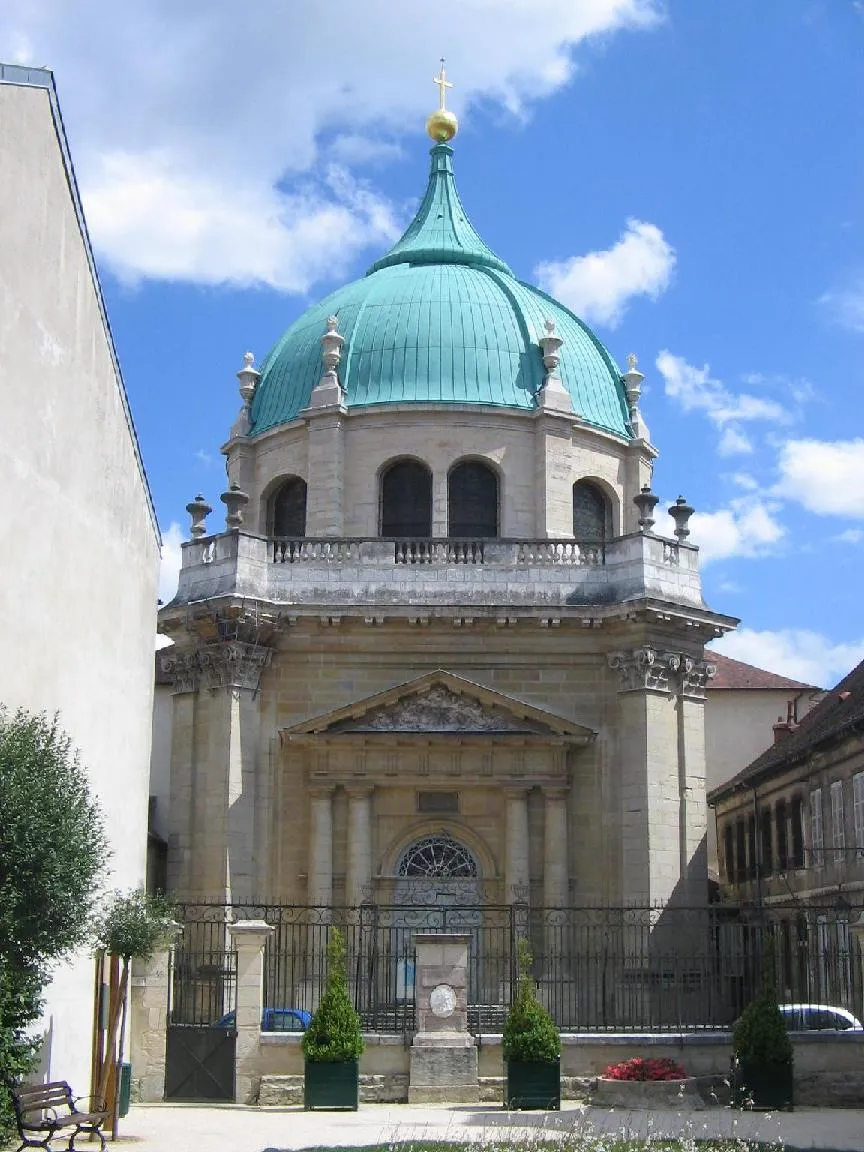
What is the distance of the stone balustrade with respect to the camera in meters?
31.4

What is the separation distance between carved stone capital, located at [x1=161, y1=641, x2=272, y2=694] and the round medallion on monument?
10125mm

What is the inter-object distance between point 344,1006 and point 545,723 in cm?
1040

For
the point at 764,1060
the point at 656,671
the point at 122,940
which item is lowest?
the point at 764,1060

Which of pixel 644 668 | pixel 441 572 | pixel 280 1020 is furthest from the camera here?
pixel 441 572

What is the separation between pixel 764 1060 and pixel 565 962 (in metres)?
8.17

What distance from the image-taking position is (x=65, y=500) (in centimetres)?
2003

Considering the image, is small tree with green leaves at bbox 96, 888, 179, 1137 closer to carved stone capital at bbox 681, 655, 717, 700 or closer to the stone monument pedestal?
the stone monument pedestal

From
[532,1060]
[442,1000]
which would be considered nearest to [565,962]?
[442,1000]

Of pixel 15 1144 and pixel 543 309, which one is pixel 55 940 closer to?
pixel 15 1144

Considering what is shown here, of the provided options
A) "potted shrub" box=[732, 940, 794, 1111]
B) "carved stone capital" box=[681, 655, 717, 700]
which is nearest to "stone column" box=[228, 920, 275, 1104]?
"potted shrub" box=[732, 940, 794, 1111]

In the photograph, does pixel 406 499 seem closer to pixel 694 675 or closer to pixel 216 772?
pixel 694 675

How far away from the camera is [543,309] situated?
37938 millimetres

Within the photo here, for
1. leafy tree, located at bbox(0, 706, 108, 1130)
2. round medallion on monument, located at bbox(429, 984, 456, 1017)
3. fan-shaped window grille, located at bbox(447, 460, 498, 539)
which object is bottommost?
round medallion on monument, located at bbox(429, 984, 456, 1017)

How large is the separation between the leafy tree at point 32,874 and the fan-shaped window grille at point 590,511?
20.8 meters
